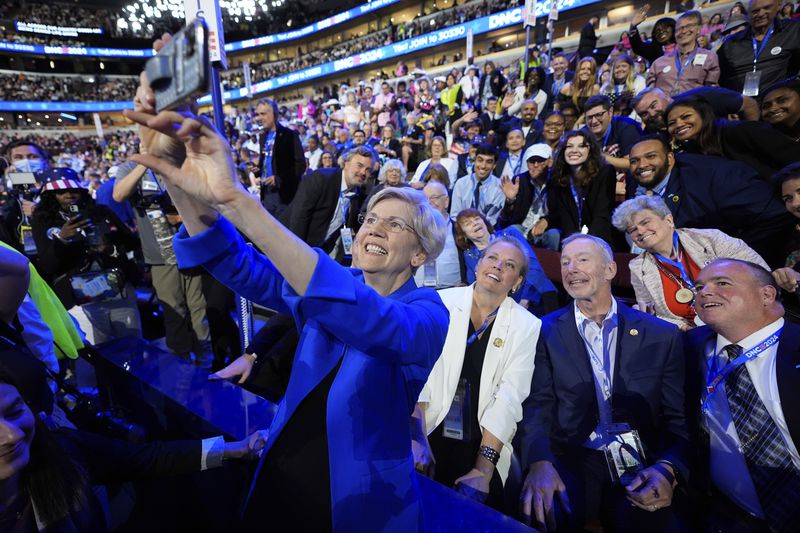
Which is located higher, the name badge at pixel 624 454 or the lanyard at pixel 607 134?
the lanyard at pixel 607 134

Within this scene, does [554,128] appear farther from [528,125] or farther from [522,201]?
[528,125]

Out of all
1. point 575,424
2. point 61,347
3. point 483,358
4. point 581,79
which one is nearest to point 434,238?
point 483,358

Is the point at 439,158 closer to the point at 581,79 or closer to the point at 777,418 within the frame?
the point at 581,79

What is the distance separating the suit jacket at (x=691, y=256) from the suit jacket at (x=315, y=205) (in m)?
2.44

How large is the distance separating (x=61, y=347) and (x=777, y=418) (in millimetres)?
3298

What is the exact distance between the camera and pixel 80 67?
116ft

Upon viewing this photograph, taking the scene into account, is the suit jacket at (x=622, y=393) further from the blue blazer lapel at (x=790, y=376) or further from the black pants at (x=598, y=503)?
the blue blazer lapel at (x=790, y=376)

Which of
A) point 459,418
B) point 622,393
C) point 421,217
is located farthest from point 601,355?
point 421,217

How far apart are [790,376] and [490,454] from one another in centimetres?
125

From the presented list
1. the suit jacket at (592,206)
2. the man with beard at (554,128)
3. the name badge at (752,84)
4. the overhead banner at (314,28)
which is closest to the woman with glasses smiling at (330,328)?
the suit jacket at (592,206)

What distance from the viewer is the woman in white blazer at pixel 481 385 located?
1.89 meters

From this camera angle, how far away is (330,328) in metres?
0.77

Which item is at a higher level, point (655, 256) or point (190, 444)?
point (655, 256)

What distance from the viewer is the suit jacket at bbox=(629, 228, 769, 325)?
226 cm
